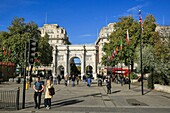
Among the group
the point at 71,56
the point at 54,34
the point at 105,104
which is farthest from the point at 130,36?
the point at 54,34

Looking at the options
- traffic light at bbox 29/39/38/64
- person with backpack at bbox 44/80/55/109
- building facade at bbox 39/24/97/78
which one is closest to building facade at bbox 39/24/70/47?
building facade at bbox 39/24/97/78

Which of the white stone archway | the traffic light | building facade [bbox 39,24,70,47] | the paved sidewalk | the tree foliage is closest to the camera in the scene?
the paved sidewalk

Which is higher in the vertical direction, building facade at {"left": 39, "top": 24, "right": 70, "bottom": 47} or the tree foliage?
building facade at {"left": 39, "top": 24, "right": 70, "bottom": 47}

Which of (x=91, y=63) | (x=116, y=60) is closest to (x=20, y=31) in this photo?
(x=116, y=60)

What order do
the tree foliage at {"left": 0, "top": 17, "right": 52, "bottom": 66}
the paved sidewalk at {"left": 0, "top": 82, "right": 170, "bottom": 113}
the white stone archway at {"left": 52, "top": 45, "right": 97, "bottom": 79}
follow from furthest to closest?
the white stone archway at {"left": 52, "top": 45, "right": 97, "bottom": 79} → the tree foliage at {"left": 0, "top": 17, "right": 52, "bottom": 66} → the paved sidewalk at {"left": 0, "top": 82, "right": 170, "bottom": 113}

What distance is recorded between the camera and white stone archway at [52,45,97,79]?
3472 inches

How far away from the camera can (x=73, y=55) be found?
89562mm

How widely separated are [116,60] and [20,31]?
26041mm

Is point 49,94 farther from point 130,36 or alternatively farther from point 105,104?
point 130,36

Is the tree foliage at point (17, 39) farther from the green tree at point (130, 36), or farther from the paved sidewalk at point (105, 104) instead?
the paved sidewalk at point (105, 104)

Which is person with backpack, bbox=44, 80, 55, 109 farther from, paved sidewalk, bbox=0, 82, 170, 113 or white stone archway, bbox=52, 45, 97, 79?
white stone archway, bbox=52, 45, 97, 79

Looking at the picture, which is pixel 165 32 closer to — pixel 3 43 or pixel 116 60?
pixel 116 60

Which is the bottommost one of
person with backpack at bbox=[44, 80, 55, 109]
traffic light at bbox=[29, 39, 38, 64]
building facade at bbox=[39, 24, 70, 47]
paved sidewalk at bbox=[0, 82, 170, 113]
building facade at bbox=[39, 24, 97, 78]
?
paved sidewalk at bbox=[0, 82, 170, 113]

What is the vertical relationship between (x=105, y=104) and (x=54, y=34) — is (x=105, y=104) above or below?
below
